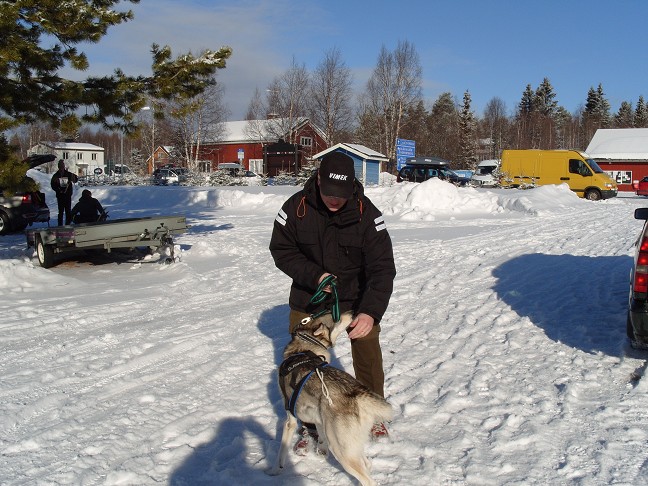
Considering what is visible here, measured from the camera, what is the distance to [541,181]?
3066 centimetres

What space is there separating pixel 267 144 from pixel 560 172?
32.9 m

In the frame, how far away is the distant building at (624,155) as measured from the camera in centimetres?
4934

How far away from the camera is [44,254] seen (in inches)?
399

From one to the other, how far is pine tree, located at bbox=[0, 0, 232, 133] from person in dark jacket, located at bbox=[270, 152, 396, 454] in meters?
6.70

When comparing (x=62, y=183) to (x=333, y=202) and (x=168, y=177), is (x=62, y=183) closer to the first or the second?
(x=333, y=202)

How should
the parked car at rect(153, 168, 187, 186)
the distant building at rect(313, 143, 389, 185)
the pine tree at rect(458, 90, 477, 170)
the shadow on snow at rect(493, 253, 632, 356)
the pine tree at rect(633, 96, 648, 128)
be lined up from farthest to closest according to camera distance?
the pine tree at rect(633, 96, 648, 128), the pine tree at rect(458, 90, 477, 170), the parked car at rect(153, 168, 187, 186), the distant building at rect(313, 143, 389, 185), the shadow on snow at rect(493, 253, 632, 356)

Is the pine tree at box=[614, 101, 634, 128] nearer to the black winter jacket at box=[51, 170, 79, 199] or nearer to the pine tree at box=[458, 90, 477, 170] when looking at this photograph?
the pine tree at box=[458, 90, 477, 170]

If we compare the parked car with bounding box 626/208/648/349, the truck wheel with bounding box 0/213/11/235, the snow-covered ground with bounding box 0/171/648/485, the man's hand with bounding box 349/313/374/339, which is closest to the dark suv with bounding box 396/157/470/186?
the truck wheel with bounding box 0/213/11/235

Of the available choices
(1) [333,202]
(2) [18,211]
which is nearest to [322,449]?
(1) [333,202]

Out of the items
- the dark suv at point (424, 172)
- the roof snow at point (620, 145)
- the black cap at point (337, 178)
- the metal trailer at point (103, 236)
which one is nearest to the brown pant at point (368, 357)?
the black cap at point (337, 178)

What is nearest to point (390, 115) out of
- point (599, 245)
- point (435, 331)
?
point (599, 245)

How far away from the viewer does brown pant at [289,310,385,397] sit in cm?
387

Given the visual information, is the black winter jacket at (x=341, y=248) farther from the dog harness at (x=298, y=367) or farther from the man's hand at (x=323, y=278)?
the dog harness at (x=298, y=367)

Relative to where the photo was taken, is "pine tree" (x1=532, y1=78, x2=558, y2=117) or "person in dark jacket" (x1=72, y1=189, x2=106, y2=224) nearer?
"person in dark jacket" (x1=72, y1=189, x2=106, y2=224)
